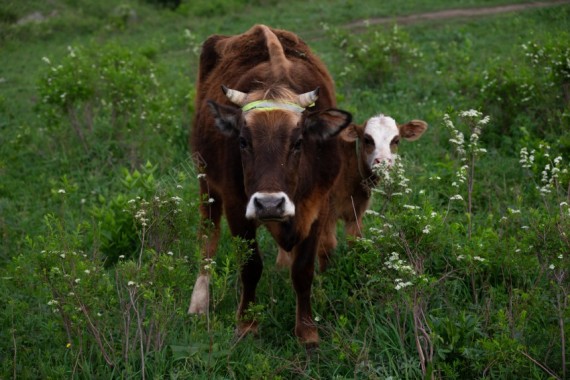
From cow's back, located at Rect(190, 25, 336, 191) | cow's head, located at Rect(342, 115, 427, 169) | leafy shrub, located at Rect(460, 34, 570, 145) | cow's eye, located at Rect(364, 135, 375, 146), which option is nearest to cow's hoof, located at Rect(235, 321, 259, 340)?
cow's back, located at Rect(190, 25, 336, 191)

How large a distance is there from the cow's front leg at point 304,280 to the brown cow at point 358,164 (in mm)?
923

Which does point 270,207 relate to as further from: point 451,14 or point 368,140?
point 451,14

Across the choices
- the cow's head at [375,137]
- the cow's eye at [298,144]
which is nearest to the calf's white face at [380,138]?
the cow's head at [375,137]

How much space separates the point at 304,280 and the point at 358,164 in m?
1.77

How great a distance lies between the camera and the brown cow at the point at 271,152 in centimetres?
438

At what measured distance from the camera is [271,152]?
14.3 feet

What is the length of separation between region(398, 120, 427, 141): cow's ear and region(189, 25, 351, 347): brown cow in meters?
1.00

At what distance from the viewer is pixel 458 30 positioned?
1440 centimetres

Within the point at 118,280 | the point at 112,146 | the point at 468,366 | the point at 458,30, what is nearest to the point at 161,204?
the point at 118,280

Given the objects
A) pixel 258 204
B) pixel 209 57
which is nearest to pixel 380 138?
pixel 209 57

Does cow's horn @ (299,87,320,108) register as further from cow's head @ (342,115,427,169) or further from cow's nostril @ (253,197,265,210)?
cow's head @ (342,115,427,169)

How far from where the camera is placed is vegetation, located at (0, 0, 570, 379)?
404cm

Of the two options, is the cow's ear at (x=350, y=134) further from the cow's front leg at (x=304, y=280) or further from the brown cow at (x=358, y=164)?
the cow's front leg at (x=304, y=280)

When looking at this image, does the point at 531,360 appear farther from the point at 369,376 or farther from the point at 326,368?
the point at 326,368
